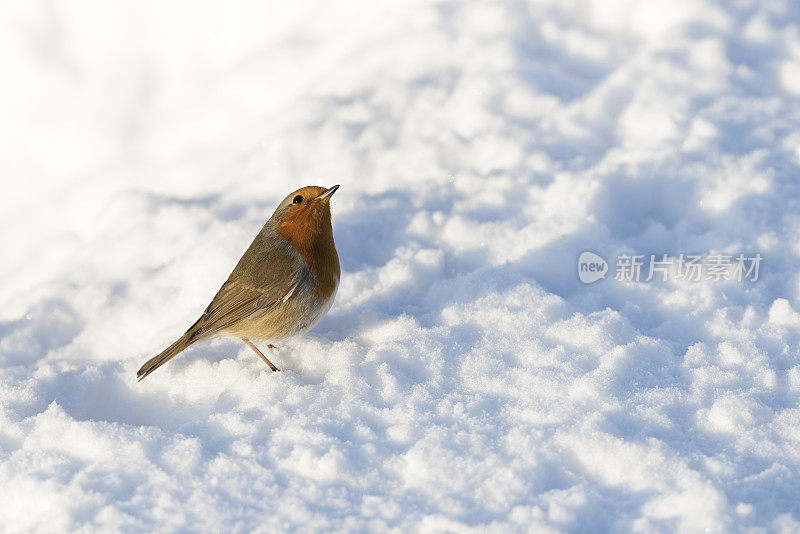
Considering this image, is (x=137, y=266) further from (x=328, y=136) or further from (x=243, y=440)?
(x=243, y=440)

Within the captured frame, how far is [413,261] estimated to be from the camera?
4422 mm

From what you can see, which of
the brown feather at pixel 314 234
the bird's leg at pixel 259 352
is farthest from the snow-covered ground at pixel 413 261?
the brown feather at pixel 314 234

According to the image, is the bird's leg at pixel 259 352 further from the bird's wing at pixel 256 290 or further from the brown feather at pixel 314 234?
the brown feather at pixel 314 234

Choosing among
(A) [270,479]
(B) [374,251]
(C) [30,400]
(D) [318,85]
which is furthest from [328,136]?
(A) [270,479]

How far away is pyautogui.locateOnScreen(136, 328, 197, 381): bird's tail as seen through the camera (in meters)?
3.42

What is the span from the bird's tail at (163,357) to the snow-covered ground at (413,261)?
191mm

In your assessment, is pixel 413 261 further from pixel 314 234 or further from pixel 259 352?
pixel 259 352

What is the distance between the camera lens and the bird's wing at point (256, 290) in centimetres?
358

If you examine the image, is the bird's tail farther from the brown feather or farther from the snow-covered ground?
the brown feather

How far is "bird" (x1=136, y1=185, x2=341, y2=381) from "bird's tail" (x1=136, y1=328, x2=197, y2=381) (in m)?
0.03

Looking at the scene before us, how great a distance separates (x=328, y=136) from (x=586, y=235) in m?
2.04

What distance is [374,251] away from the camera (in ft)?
15.1

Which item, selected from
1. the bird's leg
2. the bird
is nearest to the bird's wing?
the bird

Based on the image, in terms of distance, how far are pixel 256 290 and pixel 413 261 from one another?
114 centimetres
